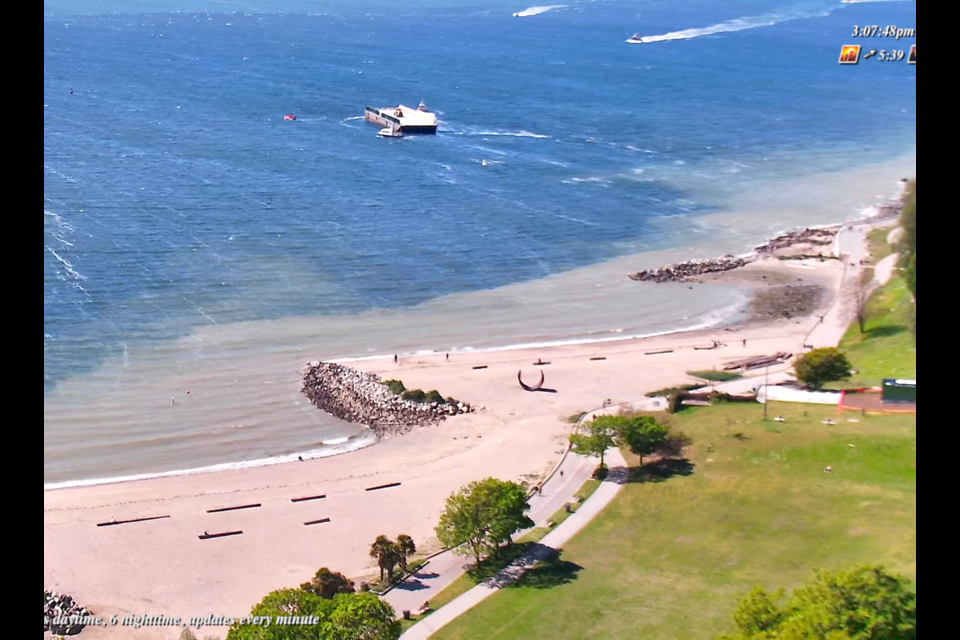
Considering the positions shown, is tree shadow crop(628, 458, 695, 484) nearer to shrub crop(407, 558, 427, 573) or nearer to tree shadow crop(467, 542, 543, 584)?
tree shadow crop(467, 542, 543, 584)

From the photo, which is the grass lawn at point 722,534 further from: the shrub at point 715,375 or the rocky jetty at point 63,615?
the rocky jetty at point 63,615

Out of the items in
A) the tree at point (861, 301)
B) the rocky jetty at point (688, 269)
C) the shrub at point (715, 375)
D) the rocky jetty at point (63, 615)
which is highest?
the rocky jetty at point (688, 269)

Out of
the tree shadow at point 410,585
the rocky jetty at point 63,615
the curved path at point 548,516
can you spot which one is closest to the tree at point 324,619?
the curved path at point 548,516

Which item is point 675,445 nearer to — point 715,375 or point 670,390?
point 670,390

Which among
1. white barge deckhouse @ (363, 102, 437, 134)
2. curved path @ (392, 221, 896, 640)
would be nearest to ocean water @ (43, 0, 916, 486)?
white barge deckhouse @ (363, 102, 437, 134)

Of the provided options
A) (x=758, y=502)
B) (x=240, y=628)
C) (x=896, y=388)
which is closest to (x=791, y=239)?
(x=896, y=388)
